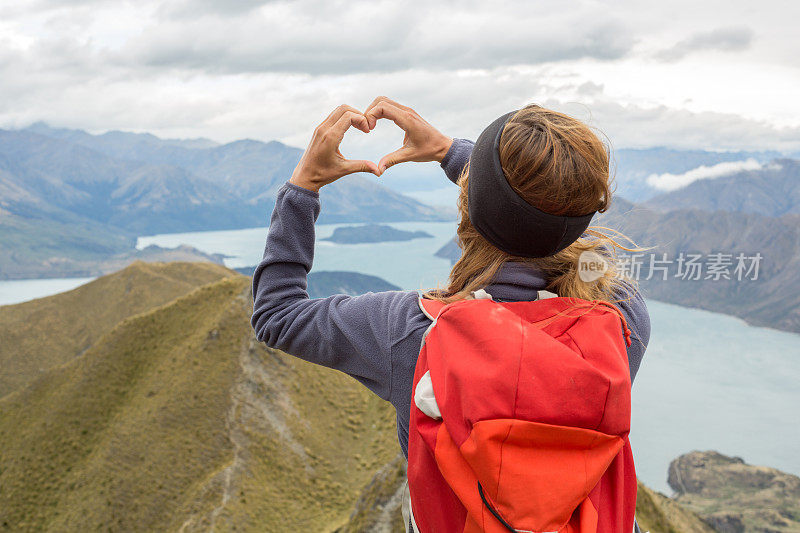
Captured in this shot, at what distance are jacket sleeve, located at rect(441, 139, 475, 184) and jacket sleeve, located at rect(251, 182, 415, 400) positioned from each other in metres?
1.06

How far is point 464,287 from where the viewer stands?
113 inches

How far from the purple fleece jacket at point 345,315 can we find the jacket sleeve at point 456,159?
→ 1.07m

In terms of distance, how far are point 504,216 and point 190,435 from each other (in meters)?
41.7

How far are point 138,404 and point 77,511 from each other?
8315mm

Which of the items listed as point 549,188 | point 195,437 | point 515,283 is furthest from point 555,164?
point 195,437

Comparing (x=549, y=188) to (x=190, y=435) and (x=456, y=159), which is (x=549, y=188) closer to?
(x=456, y=159)

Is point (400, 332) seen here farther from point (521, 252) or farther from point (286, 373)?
point (286, 373)

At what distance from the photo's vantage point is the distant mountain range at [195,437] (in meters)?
35.0

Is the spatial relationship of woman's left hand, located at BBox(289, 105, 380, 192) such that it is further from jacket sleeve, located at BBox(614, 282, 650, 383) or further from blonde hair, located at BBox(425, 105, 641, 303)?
jacket sleeve, located at BBox(614, 282, 650, 383)

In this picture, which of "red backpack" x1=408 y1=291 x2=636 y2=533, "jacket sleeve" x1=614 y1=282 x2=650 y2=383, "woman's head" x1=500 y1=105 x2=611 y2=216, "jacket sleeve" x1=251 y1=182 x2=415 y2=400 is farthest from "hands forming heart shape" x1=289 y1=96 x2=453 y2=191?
"jacket sleeve" x1=614 y1=282 x2=650 y2=383

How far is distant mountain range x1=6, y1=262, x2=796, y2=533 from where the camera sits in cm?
3497

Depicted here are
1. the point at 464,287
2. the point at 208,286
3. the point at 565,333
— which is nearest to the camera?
the point at 565,333

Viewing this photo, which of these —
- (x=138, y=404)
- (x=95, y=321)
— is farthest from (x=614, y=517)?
(x=95, y=321)

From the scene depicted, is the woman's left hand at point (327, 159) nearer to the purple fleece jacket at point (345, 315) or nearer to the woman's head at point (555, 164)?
the purple fleece jacket at point (345, 315)
